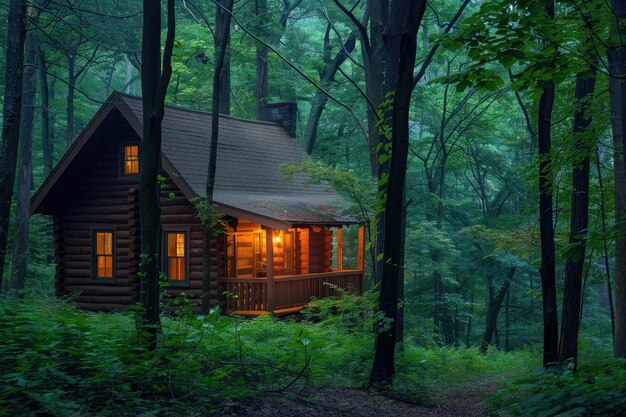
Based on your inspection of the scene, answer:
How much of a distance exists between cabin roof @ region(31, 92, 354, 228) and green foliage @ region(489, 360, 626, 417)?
1306cm

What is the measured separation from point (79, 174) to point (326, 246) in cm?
918

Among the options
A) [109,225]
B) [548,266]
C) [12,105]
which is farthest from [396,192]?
[109,225]

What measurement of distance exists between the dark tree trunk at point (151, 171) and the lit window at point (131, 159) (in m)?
14.5

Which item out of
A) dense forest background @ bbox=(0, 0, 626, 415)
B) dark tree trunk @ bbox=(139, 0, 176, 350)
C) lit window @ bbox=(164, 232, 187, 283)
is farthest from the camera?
lit window @ bbox=(164, 232, 187, 283)

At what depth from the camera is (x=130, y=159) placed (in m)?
23.0

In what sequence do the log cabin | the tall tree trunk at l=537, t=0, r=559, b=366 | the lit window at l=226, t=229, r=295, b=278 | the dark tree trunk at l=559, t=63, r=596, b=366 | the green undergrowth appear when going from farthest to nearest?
the lit window at l=226, t=229, r=295, b=278
the log cabin
the dark tree trunk at l=559, t=63, r=596, b=366
the tall tree trunk at l=537, t=0, r=559, b=366
the green undergrowth

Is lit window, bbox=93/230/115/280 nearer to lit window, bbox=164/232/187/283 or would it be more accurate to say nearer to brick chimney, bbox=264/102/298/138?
lit window, bbox=164/232/187/283

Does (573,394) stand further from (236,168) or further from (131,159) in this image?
(131,159)

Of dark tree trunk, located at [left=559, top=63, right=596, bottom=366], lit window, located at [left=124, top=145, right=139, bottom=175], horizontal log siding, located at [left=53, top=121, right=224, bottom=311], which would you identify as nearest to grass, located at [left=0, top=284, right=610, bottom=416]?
dark tree trunk, located at [left=559, top=63, right=596, bottom=366]

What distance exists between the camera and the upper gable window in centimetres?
2289

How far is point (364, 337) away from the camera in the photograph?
14453mm

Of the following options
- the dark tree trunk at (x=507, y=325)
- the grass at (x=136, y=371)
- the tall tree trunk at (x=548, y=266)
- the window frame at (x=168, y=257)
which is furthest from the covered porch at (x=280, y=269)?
the grass at (x=136, y=371)

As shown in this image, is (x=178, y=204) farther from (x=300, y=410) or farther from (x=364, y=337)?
(x=300, y=410)

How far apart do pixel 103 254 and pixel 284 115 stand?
9864 mm
